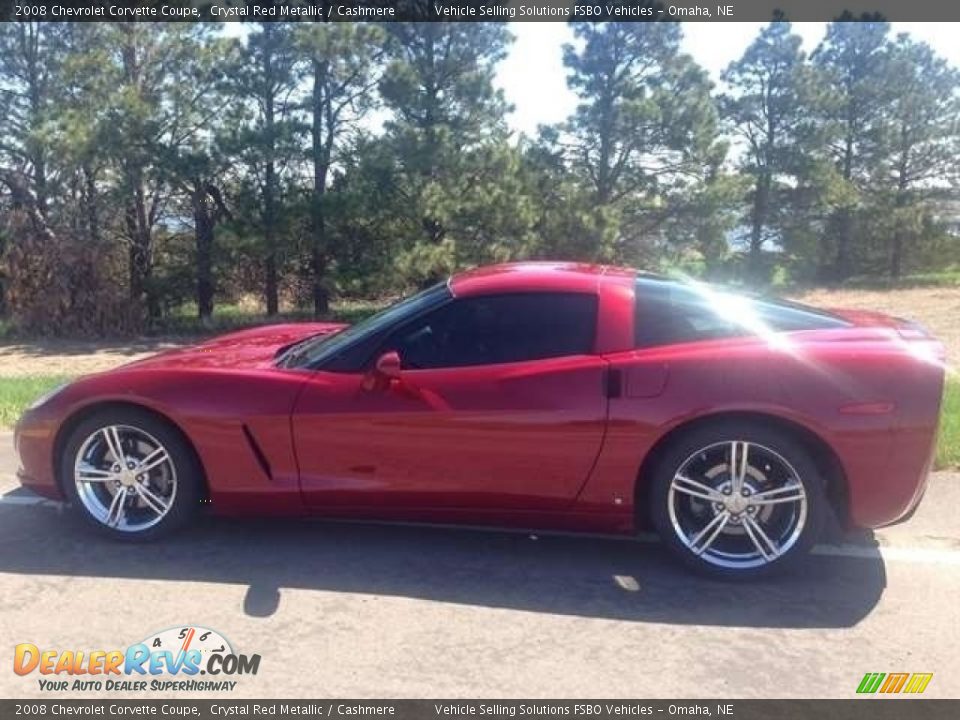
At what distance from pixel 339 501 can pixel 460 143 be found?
15044 millimetres

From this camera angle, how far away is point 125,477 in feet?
12.6

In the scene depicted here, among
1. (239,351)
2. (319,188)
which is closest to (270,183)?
(319,188)

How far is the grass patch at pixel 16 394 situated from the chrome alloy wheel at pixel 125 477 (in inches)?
107

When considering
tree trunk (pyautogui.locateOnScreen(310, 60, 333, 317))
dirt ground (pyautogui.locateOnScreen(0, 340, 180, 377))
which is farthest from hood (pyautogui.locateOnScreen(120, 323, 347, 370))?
tree trunk (pyautogui.locateOnScreen(310, 60, 333, 317))

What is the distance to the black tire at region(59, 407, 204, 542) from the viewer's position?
12.5ft

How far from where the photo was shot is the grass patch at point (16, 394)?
21.3 feet

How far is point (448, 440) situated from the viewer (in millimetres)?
3574

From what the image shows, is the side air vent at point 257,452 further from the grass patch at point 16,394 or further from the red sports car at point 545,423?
the grass patch at point 16,394

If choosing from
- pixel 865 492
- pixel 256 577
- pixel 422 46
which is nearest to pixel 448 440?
pixel 256 577

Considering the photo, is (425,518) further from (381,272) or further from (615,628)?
(381,272)

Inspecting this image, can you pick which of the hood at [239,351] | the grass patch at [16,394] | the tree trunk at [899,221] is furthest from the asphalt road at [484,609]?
the tree trunk at [899,221]

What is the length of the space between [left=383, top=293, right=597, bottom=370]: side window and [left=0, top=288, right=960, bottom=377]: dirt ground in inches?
365

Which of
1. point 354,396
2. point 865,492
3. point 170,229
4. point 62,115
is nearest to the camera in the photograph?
point 865,492

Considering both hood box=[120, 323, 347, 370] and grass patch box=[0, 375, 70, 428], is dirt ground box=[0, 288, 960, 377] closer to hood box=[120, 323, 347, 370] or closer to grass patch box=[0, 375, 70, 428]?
grass patch box=[0, 375, 70, 428]
